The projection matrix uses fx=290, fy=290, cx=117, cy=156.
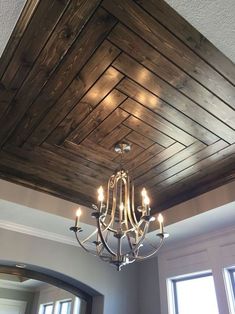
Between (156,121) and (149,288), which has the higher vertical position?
(156,121)

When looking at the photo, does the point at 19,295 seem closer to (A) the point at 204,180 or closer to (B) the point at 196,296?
(B) the point at 196,296

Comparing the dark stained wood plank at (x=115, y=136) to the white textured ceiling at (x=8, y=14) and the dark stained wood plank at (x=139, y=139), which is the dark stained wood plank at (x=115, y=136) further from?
the white textured ceiling at (x=8, y=14)

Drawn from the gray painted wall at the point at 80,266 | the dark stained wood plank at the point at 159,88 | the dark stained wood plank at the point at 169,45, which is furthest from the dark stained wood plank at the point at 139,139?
the gray painted wall at the point at 80,266

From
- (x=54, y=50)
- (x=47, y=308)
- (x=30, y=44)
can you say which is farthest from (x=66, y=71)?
(x=47, y=308)

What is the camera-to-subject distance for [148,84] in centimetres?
187

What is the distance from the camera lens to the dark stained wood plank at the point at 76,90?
169cm

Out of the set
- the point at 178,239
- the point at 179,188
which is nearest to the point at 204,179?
the point at 179,188

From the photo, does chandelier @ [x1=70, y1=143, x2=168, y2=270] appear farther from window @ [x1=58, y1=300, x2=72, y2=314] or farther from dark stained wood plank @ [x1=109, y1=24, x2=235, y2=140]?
window @ [x1=58, y1=300, x2=72, y2=314]

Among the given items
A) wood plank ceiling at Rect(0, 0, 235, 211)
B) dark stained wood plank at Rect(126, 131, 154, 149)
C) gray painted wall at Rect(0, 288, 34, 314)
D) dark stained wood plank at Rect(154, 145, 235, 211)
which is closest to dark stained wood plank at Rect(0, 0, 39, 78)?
wood plank ceiling at Rect(0, 0, 235, 211)

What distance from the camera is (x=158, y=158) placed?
8.43 ft

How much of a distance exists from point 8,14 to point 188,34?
91 cm

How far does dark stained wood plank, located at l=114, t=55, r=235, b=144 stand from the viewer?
Answer: 68.9 inches

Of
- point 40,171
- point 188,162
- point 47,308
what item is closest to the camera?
point 188,162

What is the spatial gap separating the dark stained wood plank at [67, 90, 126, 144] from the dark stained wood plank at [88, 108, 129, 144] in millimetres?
30
